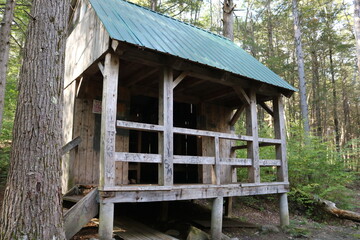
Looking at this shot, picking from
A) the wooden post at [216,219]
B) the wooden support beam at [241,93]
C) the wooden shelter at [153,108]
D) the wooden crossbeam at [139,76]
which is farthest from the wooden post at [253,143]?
the wooden crossbeam at [139,76]

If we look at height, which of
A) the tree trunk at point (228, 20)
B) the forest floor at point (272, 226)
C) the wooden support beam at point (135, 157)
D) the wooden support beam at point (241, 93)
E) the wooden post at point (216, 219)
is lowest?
the forest floor at point (272, 226)

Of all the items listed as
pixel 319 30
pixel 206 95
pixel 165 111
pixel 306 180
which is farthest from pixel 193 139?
pixel 319 30

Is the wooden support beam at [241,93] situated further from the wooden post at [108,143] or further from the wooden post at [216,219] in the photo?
the wooden post at [108,143]

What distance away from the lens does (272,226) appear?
7172 mm

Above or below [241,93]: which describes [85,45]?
above

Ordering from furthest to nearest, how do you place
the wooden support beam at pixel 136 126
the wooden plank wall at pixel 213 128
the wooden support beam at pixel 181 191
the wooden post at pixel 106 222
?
the wooden plank wall at pixel 213 128 < the wooden support beam at pixel 136 126 < the wooden support beam at pixel 181 191 < the wooden post at pixel 106 222

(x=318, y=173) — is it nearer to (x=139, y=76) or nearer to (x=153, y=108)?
(x=153, y=108)

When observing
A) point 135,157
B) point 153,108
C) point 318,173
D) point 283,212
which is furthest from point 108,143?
point 318,173

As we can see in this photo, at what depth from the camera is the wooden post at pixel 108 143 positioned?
4312 millimetres

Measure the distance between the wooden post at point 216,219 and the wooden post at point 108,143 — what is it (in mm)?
2494

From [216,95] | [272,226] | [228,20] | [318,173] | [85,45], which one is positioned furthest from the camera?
[228,20]

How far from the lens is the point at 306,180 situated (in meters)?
10.3

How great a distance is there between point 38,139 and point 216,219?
407 centimetres

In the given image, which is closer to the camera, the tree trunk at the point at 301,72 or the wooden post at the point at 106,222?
the wooden post at the point at 106,222
